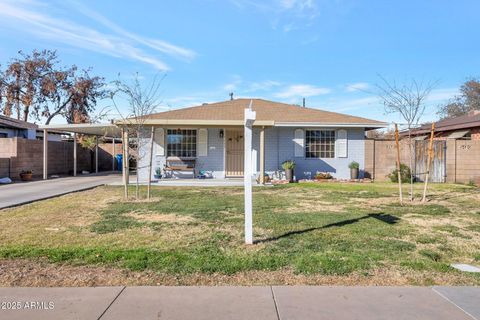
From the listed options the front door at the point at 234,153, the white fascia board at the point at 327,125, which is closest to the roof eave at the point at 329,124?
the white fascia board at the point at 327,125

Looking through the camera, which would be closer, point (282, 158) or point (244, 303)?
point (244, 303)

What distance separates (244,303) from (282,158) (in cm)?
1481

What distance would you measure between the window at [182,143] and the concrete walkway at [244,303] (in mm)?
14396

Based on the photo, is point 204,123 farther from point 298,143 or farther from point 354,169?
point 354,169

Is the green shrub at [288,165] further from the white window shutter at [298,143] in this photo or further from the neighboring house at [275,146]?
the white window shutter at [298,143]

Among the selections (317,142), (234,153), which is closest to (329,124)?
(317,142)

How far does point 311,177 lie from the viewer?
1861 centimetres

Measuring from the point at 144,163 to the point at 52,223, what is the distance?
36.1ft

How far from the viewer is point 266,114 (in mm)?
19516

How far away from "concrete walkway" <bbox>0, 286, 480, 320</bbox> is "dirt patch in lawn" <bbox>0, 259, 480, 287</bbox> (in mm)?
196

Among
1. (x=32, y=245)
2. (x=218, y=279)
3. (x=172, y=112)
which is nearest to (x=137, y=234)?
(x=32, y=245)

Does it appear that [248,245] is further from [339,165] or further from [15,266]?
[339,165]

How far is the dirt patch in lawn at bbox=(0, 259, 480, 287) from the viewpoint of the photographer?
A: 438 cm

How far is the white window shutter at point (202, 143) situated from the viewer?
18.3 metres
